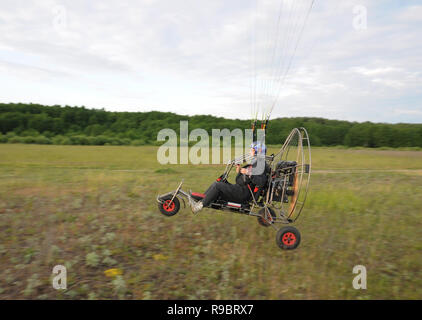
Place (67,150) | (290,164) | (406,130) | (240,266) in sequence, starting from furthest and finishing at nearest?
1. (406,130)
2. (67,150)
3. (290,164)
4. (240,266)

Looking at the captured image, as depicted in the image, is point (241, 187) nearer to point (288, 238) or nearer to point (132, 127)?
point (288, 238)

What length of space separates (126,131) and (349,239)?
2939 cm

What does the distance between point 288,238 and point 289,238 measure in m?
0.02

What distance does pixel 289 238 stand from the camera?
19.0ft

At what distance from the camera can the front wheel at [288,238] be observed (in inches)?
225

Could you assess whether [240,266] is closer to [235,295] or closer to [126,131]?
[235,295]

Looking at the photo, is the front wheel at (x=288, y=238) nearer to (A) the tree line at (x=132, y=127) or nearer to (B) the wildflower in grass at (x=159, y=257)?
(B) the wildflower in grass at (x=159, y=257)

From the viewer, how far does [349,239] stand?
6531 mm

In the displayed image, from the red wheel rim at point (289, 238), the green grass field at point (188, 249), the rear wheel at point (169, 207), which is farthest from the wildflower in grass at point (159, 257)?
the red wheel rim at point (289, 238)

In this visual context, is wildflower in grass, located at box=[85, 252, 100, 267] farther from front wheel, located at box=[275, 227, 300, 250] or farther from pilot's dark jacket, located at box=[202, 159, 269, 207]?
front wheel, located at box=[275, 227, 300, 250]

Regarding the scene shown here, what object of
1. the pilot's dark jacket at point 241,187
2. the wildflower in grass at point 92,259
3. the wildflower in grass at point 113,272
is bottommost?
the wildflower in grass at point 113,272

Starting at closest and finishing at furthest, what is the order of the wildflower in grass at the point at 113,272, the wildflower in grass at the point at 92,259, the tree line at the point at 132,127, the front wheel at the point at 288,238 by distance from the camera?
the wildflower in grass at the point at 113,272
the wildflower in grass at the point at 92,259
the front wheel at the point at 288,238
the tree line at the point at 132,127

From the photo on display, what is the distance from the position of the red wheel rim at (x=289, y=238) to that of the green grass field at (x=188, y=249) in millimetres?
191
